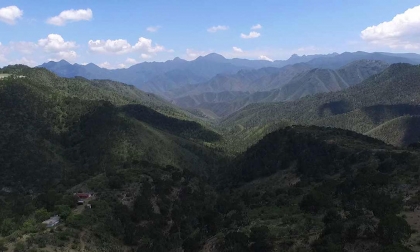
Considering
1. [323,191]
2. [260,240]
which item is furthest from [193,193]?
[260,240]

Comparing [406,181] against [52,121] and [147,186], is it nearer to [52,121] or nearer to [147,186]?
[147,186]

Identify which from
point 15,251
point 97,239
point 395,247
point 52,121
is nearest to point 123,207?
point 97,239

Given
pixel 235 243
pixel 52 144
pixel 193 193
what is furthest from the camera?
pixel 52 144

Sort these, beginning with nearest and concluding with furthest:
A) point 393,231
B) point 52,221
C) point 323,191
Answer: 1. point 393,231
2. point 52,221
3. point 323,191

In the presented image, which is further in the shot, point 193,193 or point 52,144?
point 52,144

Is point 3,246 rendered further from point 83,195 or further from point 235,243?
point 235,243

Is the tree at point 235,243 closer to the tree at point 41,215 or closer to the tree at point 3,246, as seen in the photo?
the tree at point 3,246

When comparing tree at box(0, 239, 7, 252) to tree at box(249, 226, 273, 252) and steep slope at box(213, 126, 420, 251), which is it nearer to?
steep slope at box(213, 126, 420, 251)

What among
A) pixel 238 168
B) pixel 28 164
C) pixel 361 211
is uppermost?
pixel 361 211
